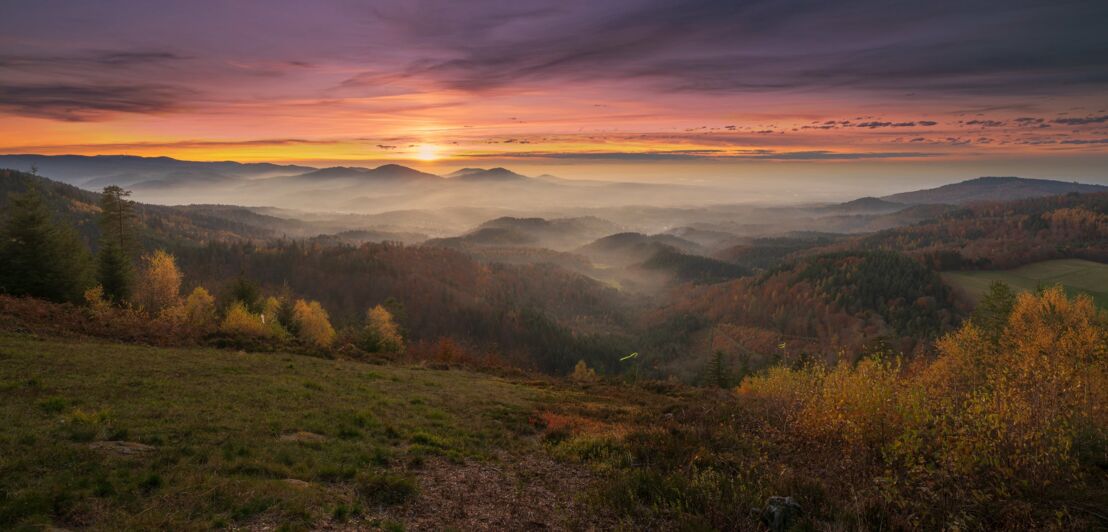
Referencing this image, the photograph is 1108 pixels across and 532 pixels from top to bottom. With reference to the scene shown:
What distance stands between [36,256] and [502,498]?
49897 mm

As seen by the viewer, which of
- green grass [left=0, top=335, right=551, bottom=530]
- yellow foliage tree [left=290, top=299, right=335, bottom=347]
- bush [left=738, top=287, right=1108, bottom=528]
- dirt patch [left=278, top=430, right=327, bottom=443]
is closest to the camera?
green grass [left=0, top=335, right=551, bottom=530]

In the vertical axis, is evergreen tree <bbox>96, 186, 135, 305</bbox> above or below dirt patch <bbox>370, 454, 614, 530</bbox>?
above

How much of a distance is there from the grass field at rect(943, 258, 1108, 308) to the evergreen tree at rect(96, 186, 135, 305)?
193m

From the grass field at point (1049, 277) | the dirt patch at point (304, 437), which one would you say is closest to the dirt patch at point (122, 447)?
the dirt patch at point (304, 437)

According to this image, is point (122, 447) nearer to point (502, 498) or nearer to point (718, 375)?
point (502, 498)

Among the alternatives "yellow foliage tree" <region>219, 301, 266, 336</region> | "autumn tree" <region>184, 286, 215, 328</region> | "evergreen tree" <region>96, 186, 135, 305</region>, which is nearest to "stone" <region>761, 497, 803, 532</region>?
"yellow foliage tree" <region>219, 301, 266, 336</region>

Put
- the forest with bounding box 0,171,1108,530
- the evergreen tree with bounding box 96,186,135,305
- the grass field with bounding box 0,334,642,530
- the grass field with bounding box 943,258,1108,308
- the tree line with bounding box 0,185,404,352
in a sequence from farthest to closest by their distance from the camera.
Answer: the grass field with bounding box 943,258,1108,308, the evergreen tree with bounding box 96,186,135,305, the tree line with bounding box 0,185,404,352, the forest with bounding box 0,171,1108,530, the grass field with bounding box 0,334,642,530

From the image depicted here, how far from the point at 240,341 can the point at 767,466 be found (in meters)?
34.9

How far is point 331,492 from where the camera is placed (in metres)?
11.9

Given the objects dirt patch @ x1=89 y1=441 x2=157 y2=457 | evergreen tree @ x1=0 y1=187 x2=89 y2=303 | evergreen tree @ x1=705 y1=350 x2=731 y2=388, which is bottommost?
evergreen tree @ x1=705 y1=350 x2=731 y2=388

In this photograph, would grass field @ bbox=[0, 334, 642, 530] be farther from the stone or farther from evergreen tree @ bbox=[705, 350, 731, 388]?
evergreen tree @ bbox=[705, 350, 731, 388]

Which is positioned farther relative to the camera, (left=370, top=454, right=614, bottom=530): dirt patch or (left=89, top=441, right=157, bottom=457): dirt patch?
(left=89, top=441, right=157, bottom=457): dirt patch

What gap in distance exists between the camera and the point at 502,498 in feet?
42.3

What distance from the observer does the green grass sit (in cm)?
980
